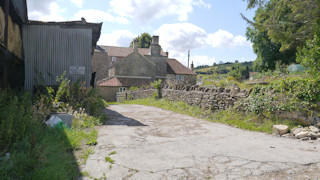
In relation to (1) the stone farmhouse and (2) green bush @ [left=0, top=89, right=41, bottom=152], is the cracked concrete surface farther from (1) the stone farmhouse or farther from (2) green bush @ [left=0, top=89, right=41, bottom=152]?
(1) the stone farmhouse

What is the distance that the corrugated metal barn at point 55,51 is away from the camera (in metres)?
9.92

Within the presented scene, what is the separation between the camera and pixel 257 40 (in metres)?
31.8

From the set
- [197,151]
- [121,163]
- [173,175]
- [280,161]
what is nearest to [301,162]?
[280,161]

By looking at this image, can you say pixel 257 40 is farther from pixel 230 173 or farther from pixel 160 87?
pixel 230 173

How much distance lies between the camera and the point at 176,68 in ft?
143

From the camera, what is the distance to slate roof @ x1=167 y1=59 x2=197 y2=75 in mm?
42344

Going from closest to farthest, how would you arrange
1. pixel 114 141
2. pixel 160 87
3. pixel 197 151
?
pixel 197 151
pixel 114 141
pixel 160 87

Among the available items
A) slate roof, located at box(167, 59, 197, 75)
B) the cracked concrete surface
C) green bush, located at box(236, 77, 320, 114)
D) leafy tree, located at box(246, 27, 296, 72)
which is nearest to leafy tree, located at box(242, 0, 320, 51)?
green bush, located at box(236, 77, 320, 114)

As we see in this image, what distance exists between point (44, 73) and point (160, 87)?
8955 mm

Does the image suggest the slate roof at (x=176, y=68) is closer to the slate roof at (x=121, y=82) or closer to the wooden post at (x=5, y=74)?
the slate roof at (x=121, y=82)

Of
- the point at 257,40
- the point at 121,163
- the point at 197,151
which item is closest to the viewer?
the point at 121,163

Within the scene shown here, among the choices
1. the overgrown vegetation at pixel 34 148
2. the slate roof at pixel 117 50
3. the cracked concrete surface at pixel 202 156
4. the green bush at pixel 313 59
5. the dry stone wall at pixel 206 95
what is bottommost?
the cracked concrete surface at pixel 202 156

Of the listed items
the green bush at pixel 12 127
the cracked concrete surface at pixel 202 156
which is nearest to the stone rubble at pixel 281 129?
the cracked concrete surface at pixel 202 156

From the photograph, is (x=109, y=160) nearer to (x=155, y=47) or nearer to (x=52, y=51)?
Answer: (x=52, y=51)
